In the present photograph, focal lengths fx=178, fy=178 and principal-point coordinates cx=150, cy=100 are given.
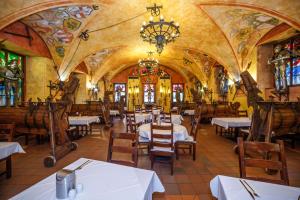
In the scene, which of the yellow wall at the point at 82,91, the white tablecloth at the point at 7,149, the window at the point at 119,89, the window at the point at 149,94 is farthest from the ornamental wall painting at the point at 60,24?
the window at the point at 149,94

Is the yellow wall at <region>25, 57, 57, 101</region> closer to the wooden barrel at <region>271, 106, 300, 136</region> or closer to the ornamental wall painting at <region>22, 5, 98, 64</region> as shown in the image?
the ornamental wall painting at <region>22, 5, 98, 64</region>

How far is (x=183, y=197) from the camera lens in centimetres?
258

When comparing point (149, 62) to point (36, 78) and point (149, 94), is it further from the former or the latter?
point (149, 94)

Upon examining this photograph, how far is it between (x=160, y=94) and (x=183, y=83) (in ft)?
8.91

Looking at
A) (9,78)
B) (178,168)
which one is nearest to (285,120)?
(178,168)

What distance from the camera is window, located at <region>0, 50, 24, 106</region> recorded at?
6838mm

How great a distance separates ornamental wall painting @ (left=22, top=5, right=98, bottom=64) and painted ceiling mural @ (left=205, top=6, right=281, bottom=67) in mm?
4604

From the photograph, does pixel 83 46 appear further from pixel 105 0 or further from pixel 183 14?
pixel 183 14

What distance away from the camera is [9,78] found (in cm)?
664

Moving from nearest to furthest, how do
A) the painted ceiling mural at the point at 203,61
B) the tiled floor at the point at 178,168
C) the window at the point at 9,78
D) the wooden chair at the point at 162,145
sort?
the tiled floor at the point at 178,168 → the wooden chair at the point at 162,145 → the window at the point at 9,78 → the painted ceiling mural at the point at 203,61

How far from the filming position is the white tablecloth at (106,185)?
1.21 m

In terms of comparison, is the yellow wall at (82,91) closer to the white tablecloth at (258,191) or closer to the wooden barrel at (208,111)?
the wooden barrel at (208,111)

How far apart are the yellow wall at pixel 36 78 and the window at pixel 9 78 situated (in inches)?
20.8

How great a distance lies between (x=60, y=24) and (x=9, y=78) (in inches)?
111
